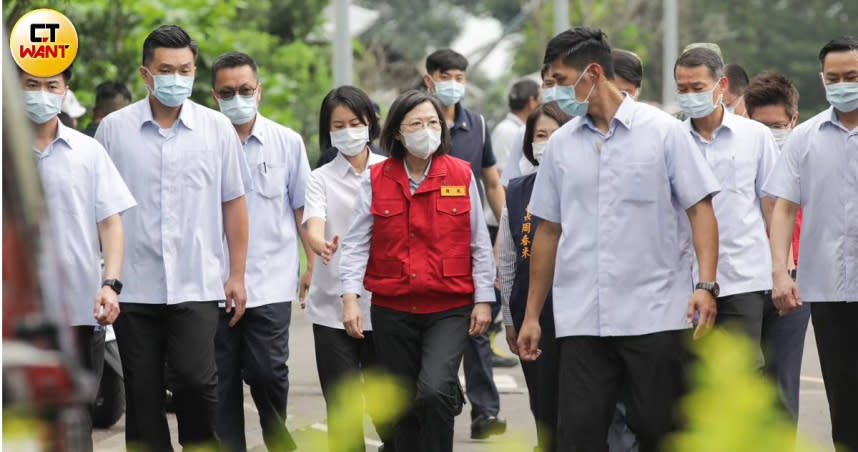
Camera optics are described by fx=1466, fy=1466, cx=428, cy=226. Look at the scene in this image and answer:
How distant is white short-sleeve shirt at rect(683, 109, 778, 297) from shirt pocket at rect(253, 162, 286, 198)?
2.04 meters

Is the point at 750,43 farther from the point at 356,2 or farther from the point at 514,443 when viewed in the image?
the point at 514,443

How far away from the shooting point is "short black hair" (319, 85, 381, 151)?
6.97 meters

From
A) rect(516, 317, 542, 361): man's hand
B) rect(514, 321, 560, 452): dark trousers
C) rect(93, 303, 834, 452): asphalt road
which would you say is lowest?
rect(93, 303, 834, 452): asphalt road

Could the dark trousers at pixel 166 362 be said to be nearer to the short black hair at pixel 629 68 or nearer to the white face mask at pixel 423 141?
the white face mask at pixel 423 141

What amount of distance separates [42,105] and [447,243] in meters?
1.73

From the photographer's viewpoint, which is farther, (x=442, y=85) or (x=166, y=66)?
(x=442, y=85)

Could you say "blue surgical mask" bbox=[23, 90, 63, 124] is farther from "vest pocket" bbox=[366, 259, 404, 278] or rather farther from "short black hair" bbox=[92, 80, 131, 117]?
"short black hair" bbox=[92, 80, 131, 117]

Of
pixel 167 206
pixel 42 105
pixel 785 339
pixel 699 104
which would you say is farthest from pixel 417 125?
pixel 785 339

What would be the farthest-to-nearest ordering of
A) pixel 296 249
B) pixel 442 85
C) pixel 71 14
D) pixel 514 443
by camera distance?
pixel 71 14, pixel 442 85, pixel 296 249, pixel 514 443

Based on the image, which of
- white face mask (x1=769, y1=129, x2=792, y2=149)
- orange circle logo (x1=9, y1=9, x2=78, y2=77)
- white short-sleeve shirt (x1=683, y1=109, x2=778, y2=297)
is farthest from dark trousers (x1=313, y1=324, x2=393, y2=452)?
white face mask (x1=769, y1=129, x2=792, y2=149)

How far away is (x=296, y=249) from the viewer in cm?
740

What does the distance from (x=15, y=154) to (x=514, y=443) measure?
1.78 ft

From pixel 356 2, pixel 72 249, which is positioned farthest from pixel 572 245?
pixel 356 2

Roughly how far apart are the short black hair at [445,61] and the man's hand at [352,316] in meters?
3.83
